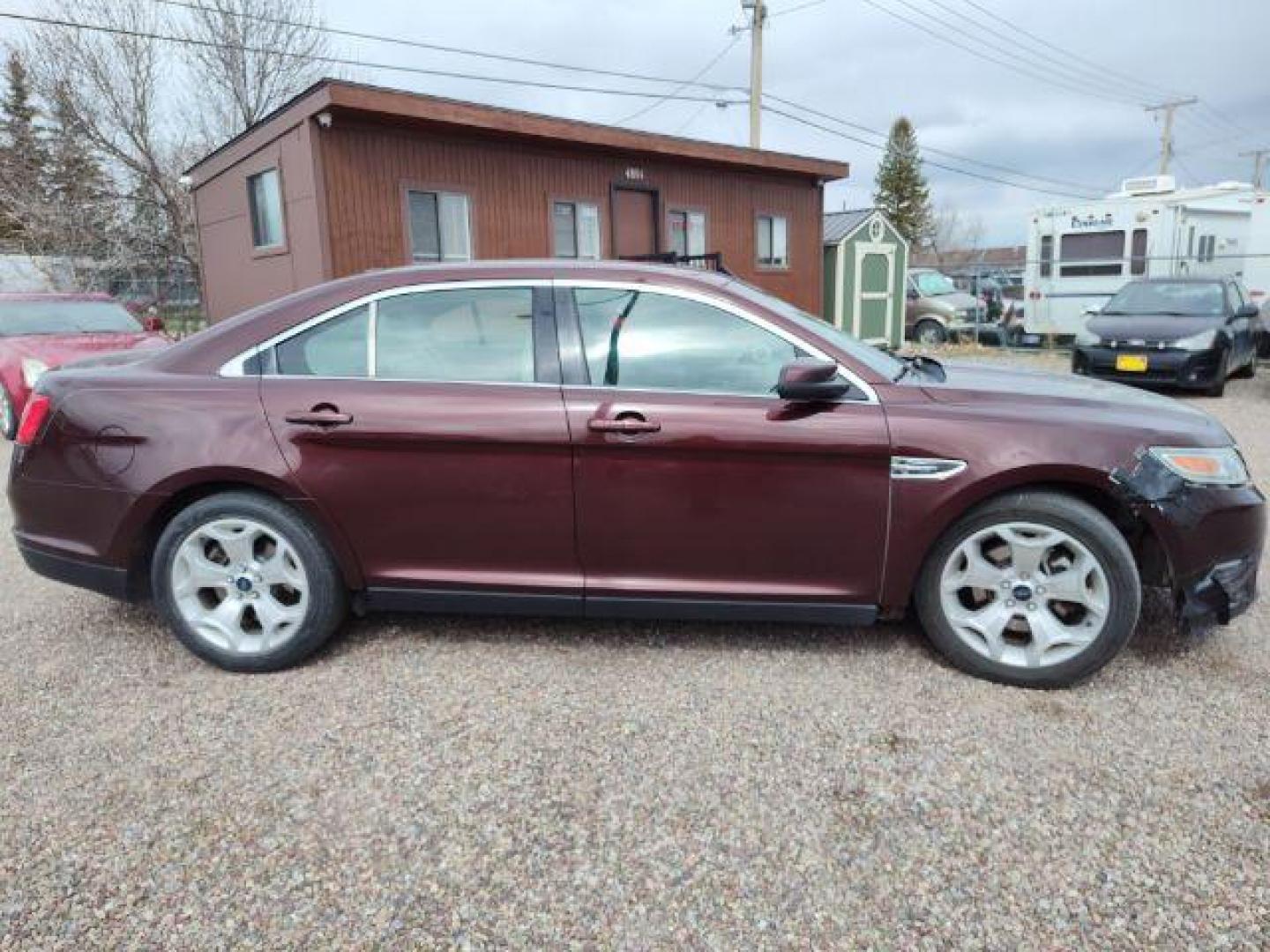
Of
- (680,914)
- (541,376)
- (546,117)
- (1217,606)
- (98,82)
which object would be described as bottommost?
(680,914)

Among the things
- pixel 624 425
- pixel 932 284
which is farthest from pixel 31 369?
pixel 932 284

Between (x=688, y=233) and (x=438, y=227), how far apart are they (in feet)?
14.6

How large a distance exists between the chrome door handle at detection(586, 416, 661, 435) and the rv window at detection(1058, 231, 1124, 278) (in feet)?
49.4

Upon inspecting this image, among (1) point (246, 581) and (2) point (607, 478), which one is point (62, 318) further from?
(2) point (607, 478)

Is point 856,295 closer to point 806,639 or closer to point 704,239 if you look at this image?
point 704,239

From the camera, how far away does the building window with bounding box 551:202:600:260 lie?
40.3ft

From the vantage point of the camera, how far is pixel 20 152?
20.9 m

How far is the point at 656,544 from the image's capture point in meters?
3.04

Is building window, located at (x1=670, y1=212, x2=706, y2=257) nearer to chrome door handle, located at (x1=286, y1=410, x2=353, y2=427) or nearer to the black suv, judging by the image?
the black suv

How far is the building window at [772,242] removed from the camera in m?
15.1

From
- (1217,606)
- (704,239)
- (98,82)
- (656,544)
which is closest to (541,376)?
(656,544)

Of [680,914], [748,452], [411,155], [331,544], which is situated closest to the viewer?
[680,914]

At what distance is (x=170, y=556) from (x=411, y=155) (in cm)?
859

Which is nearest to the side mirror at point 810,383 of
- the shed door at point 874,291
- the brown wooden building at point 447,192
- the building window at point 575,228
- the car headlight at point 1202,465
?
the car headlight at point 1202,465
